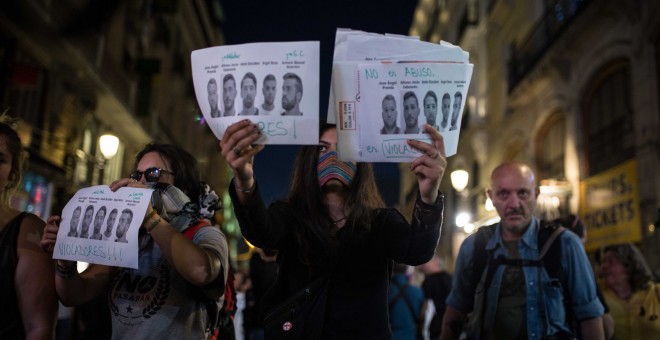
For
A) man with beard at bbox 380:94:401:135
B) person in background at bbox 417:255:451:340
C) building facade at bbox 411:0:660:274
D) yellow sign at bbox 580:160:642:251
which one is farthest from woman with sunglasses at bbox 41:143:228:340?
yellow sign at bbox 580:160:642:251

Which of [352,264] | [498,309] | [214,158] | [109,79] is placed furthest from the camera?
[214,158]

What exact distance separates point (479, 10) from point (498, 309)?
2413 centimetres

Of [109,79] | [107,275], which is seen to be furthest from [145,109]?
[107,275]

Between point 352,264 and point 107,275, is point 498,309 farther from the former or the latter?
point 107,275

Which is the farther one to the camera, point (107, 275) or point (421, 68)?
point (107, 275)

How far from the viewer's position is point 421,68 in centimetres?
216

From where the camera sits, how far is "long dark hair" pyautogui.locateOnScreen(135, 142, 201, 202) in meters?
2.75

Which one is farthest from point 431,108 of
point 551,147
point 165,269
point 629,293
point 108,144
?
point 551,147

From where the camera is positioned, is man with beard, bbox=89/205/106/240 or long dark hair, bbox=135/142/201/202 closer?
man with beard, bbox=89/205/106/240

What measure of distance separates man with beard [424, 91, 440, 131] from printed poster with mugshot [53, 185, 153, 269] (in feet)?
3.86

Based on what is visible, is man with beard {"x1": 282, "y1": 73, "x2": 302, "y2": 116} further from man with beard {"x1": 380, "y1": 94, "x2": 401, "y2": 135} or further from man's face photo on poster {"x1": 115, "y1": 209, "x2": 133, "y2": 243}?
man's face photo on poster {"x1": 115, "y1": 209, "x2": 133, "y2": 243}

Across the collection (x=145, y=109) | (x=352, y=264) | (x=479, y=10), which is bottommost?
(x=352, y=264)

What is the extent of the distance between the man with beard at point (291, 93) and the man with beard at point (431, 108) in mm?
483

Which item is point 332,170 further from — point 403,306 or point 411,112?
point 403,306
